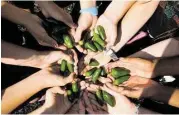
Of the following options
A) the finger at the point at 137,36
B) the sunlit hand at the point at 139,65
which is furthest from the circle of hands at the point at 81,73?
the finger at the point at 137,36

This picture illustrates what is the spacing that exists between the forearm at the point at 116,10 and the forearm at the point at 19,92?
66 cm

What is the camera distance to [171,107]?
9.01 feet

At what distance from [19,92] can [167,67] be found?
0.99 metres

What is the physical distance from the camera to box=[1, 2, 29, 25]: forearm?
8.68 ft

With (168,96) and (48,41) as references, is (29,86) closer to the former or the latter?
(48,41)

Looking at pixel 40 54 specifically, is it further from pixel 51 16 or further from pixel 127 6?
pixel 127 6

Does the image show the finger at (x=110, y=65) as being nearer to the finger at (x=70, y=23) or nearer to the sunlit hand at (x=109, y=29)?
the sunlit hand at (x=109, y=29)

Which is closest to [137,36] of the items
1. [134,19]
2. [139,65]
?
[134,19]

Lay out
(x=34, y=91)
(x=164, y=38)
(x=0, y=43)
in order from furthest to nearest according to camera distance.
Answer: (x=164, y=38) → (x=34, y=91) → (x=0, y=43)

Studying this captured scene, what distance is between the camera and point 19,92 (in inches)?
104

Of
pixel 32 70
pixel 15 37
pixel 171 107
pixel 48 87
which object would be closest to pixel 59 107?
pixel 48 87

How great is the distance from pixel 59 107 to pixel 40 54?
37 cm

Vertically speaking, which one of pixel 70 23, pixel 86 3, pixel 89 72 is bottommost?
pixel 89 72

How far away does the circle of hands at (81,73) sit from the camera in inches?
105
